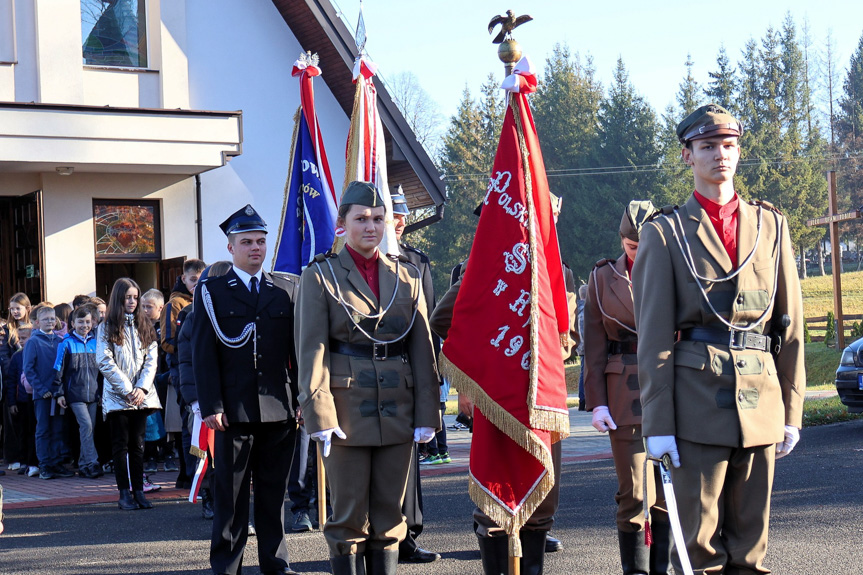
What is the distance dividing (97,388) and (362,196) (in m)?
7.18

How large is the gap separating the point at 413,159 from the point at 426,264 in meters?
9.65

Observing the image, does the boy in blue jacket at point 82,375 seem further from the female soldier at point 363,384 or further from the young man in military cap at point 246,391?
the female soldier at point 363,384

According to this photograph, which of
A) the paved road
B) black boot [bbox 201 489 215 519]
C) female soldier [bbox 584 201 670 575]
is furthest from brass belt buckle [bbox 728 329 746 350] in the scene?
black boot [bbox 201 489 215 519]

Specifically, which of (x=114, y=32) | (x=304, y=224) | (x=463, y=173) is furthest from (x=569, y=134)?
(x=304, y=224)

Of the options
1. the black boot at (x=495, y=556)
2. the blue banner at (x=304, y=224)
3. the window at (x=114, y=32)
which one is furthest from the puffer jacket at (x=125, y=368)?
the window at (x=114, y=32)

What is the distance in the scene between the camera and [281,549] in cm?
622

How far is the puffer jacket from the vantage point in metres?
8.82

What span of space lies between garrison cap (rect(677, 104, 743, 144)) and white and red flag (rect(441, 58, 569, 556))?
1252 mm

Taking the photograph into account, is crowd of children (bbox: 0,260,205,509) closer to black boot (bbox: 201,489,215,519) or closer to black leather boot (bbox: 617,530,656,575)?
black boot (bbox: 201,489,215,519)

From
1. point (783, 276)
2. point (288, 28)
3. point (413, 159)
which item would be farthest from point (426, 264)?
point (288, 28)

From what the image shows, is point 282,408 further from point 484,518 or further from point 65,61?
point 65,61

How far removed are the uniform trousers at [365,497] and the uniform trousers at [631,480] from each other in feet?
3.99

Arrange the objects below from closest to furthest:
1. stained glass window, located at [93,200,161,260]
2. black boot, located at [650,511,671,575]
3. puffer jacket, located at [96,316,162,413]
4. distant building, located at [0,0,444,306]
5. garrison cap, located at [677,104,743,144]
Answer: garrison cap, located at [677,104,743,144] → black boot, located at [650,511,671,575] → puffer jacket, located at [96,316,162,413] → distant building, located at [0,0,444,306] → stained glass window, located at [93,200,161,260]

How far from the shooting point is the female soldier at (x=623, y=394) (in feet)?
17.7
